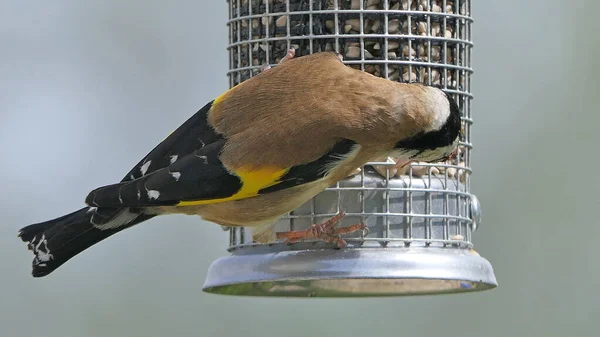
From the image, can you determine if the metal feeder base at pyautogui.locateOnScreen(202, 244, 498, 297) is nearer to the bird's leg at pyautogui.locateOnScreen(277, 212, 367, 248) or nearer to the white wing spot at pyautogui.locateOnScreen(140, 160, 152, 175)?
Result: the bird's leg at pyautogui.locateOnScreen(277, 212, 367, 248)

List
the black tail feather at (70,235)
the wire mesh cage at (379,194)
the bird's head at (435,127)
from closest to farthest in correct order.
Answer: the bird's head at (435,127)
the wire mesh cage at (379,194)
the black tail feather at (70,235)

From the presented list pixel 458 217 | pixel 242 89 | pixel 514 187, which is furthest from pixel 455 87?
pixel 514 187

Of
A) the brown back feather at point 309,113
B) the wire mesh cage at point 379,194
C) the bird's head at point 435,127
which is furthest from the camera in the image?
the wire mesh cage at point 379,194

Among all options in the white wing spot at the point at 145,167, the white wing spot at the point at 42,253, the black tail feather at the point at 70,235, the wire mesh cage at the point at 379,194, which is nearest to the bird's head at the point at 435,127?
the wire mesh cage at the point at 379,194

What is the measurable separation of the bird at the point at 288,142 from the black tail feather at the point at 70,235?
0.56 feet

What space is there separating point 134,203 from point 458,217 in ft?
6.46

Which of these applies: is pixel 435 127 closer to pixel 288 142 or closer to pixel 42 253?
pixel 288 142

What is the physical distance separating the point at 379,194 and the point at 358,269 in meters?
0.59

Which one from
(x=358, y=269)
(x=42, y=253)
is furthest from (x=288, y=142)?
(x=42, y=253)

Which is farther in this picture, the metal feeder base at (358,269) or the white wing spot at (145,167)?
the white wing spot at (145,167)

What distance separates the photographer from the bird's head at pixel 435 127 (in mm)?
8312

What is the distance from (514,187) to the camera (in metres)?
12.5

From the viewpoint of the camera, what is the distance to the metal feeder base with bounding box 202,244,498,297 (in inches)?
329

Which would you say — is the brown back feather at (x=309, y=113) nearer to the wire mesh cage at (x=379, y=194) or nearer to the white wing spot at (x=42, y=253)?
the wire mesh cage at (x=379, y=194)
